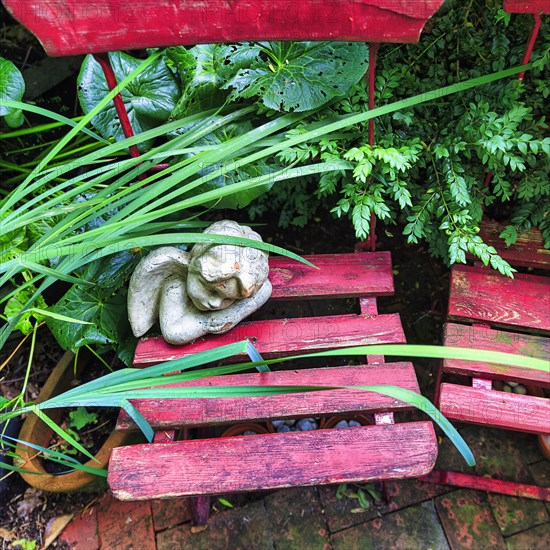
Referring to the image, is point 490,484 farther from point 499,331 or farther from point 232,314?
point 232,314

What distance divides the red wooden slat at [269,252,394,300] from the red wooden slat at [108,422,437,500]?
1.32ft

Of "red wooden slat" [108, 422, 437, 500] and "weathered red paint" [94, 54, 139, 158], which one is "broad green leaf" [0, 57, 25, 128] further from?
"red wooden slat" [108, 422, 437, 500]

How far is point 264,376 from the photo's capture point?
4.42 feet

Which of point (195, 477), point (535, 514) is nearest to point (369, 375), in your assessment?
point (195, 477)

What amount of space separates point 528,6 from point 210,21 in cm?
71

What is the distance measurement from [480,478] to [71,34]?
1.76m

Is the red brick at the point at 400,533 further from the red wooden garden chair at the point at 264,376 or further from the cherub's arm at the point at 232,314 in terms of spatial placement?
the cherub's arm at the point at 232,314

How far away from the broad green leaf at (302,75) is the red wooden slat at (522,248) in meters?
0.64

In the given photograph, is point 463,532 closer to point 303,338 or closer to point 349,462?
point 349,462

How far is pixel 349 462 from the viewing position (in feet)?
3.96

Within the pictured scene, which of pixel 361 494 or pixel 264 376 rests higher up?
pixel 264 376

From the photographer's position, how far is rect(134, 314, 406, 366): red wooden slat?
1.40 meters

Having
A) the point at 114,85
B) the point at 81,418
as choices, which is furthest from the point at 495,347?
the point at 81,418

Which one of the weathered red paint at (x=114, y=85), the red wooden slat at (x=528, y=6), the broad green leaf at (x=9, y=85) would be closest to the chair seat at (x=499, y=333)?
the red wooden slat at (x=528, y=6)
